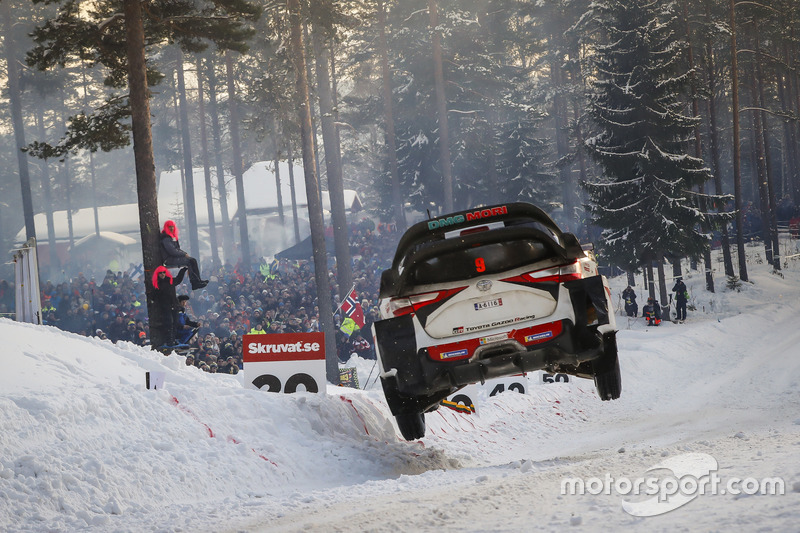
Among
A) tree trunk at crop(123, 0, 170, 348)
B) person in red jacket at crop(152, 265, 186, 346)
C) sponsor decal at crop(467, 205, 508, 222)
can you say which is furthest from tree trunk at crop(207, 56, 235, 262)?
sponsor decal at crop(467, 205, 508, 222)

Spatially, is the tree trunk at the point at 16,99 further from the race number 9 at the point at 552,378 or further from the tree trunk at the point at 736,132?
the tree trunk at the point at 736,132

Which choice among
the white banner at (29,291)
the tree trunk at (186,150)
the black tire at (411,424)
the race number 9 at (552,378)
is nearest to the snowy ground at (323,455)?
the black tire at (411,424)

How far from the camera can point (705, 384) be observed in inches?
667

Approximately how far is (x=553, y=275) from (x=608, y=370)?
1229 millimetres

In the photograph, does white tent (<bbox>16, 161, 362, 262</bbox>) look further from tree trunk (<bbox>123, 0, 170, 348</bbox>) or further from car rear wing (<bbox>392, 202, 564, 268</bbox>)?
car rear wing (<bbox>392, 202, 564, 268</bbox>)

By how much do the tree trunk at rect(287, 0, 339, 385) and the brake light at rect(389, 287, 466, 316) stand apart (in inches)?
608

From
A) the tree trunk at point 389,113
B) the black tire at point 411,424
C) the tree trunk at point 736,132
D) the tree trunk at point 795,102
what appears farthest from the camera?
the tree trunk at point 795,102

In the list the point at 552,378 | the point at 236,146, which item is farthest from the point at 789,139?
the point at 552,378

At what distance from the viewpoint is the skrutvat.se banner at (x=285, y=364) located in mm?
10133

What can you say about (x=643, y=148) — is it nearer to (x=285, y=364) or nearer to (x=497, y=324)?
(x=285, y=364)

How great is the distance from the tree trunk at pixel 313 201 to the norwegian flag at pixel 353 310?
96 centimetres

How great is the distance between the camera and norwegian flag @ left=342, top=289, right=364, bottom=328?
21.5 meters

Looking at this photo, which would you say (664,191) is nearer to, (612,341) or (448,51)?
(448,51)

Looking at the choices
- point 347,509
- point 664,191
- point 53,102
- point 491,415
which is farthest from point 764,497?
point 53,102
